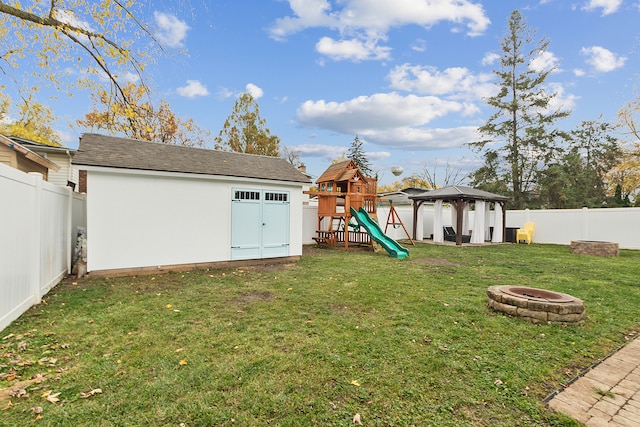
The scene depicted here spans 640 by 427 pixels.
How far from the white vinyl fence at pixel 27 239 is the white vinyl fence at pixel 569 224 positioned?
28.7ft

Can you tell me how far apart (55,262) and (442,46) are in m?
13.9

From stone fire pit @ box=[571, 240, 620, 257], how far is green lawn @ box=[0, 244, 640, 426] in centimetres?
615

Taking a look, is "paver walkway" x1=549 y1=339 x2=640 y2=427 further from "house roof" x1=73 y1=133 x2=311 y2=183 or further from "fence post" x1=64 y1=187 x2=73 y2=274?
"fence post" x1=64 y1=187 x2=73 y2=274

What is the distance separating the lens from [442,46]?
1212cm

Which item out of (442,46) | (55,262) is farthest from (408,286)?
(442,46)

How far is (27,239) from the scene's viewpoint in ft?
13.0

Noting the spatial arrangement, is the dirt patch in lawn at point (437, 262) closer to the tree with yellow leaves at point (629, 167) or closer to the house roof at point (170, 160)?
the house roof at point (170, 160)

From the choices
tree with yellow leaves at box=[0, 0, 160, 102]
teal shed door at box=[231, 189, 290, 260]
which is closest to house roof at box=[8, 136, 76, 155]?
tree with yellow leaves at box=[0, 0, 160, 102]

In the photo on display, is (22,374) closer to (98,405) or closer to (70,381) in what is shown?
(70,381)

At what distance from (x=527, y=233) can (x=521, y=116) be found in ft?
37.8

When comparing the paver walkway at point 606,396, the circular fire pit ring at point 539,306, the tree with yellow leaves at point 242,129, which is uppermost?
the tree with yellow leaves at point 242,129

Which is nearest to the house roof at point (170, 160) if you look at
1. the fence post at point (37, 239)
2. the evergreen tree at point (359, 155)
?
the fence post at point (37, 239)

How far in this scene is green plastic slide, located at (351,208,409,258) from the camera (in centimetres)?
1015

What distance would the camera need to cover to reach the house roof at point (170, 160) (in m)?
6.68
